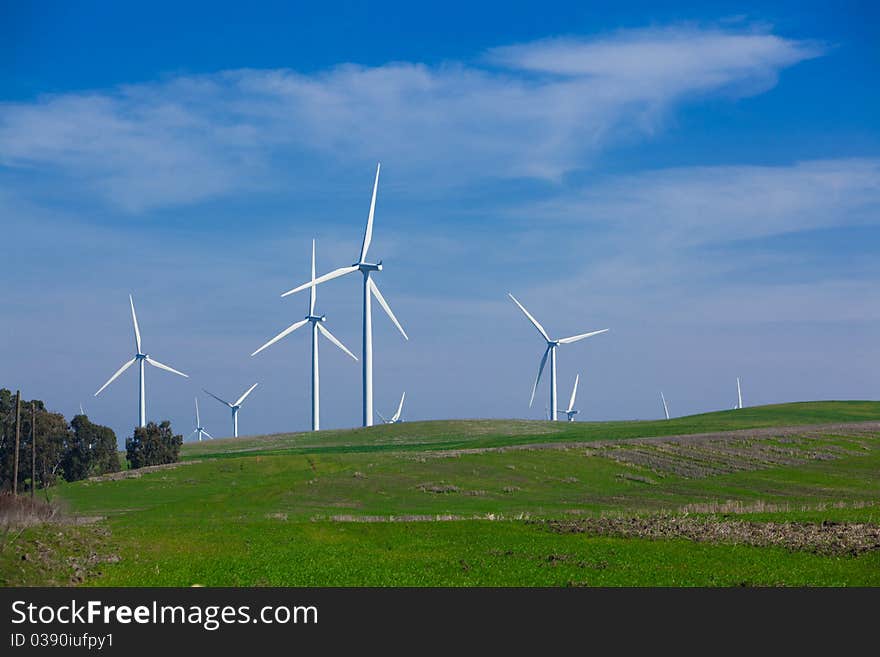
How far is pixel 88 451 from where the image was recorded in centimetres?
10244

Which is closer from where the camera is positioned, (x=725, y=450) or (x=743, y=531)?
(x=743, y=531)

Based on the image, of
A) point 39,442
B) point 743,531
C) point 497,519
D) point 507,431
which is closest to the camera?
point 743,531

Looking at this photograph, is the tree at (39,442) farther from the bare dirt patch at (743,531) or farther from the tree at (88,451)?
the bare dirt patch at (743,531)

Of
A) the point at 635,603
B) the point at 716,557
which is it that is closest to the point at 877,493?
the point at 716,557

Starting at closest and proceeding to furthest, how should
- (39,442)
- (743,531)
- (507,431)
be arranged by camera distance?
(743,531) < (39,442) < (507,431)

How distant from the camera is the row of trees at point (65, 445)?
96312mm

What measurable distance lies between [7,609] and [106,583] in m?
5.39

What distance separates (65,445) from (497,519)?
67.7 m

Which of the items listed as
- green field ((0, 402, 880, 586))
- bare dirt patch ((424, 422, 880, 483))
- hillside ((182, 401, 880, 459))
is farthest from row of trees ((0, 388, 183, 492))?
bare dirt patch ((424, 422, 880, 483))

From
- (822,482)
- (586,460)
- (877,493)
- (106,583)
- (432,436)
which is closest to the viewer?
(106,583)

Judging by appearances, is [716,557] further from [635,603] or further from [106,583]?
[106,583]

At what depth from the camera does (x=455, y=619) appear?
22859 mm

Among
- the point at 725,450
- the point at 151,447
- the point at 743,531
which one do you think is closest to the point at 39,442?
the point at 151,447

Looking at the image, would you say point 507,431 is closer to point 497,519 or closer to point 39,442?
point 39,442
